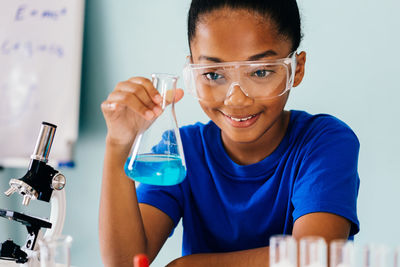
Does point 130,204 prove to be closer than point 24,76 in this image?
Yes

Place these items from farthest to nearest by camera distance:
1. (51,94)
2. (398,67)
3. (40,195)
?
(51,94) < (398,67) < (40,195)

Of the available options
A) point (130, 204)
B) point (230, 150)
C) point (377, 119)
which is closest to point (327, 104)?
point (377, 119)

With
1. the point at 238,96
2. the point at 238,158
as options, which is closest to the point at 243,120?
the point at 238,96

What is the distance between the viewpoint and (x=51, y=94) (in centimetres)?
242

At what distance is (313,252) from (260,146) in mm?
827

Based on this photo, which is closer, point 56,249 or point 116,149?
point 56,249

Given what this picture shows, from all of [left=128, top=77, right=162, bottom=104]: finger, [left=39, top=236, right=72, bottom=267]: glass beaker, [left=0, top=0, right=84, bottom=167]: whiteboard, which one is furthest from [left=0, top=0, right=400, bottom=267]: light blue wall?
[left=39, top=236, right=72, bottom=267]: glass beaker

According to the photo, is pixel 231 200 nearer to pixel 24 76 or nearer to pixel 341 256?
pixel 341 256

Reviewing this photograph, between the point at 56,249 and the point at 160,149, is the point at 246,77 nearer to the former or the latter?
the point at 160,149

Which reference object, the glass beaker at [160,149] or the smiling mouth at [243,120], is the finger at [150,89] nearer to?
the glass beaker at [160,149]

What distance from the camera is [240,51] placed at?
4.01 feet

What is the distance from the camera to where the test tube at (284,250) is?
676 mm

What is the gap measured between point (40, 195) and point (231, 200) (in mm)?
592

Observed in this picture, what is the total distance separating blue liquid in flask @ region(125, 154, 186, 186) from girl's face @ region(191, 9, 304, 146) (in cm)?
32
